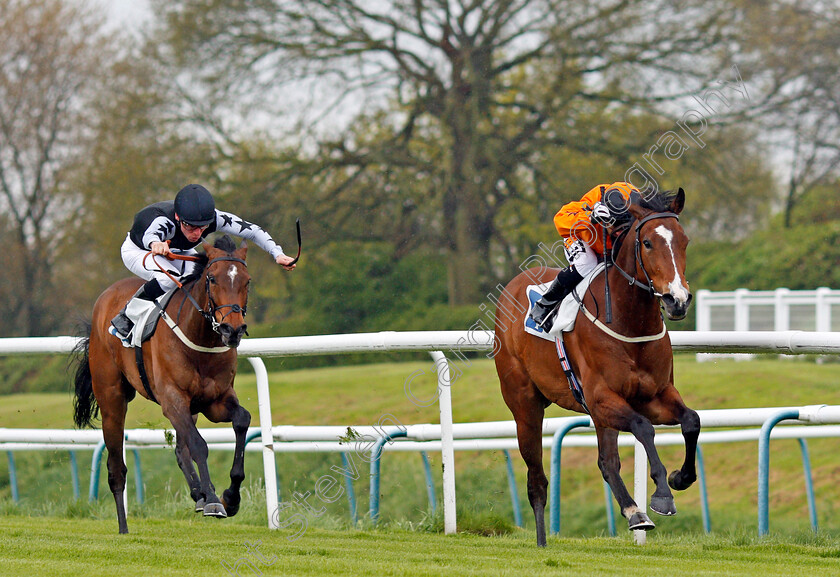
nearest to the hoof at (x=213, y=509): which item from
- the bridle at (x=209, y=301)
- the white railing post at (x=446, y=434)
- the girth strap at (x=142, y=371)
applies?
the bridle at (x=209, y=301)

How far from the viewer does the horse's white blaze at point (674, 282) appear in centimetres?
412

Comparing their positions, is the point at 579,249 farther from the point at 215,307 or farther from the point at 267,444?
the point at 267,444

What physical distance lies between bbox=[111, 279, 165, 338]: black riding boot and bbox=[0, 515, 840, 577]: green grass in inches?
41.6

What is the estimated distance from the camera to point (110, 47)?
76.6ft

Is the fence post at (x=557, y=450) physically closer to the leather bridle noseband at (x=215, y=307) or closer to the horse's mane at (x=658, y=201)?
the horse's mane at (x=658, y=201)

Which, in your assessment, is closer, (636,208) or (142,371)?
(636,208)

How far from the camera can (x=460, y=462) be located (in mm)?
11117

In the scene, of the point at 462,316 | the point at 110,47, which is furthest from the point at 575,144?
the point at 110,47

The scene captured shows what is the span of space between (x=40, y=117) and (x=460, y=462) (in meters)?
15.5

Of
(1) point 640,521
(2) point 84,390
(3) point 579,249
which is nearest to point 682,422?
(1) point 640,521

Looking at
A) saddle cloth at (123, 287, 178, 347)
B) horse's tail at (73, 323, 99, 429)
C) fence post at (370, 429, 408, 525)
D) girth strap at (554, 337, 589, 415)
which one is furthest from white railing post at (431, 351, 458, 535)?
horse's tail at (73, 323, 99, 429)

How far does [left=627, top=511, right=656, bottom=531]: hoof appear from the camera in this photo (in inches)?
163

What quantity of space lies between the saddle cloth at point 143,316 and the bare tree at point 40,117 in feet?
59.2

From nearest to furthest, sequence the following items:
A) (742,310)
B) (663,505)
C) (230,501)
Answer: (663,505)
(230,501)
(742,310)
